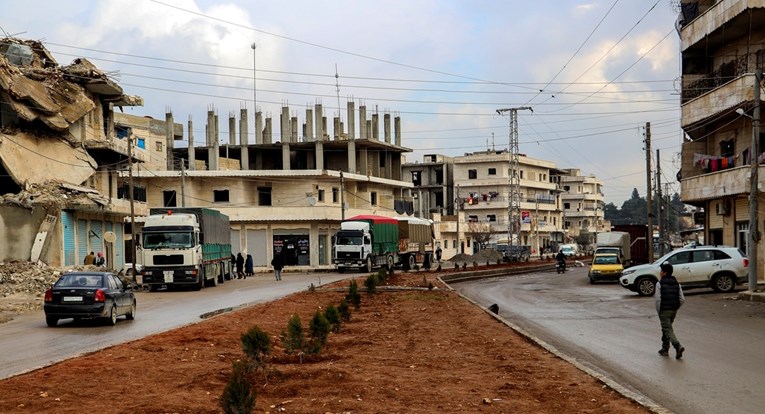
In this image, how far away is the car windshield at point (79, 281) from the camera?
75.8 feet

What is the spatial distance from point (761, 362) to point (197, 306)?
2003 cm

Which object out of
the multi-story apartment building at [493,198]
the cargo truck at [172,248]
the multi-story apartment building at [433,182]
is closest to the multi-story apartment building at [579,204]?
the multi-story apartment building at [493,198]

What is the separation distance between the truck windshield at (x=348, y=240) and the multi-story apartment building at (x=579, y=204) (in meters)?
96.7

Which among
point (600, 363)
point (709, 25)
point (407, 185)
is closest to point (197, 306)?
point (600, 363)

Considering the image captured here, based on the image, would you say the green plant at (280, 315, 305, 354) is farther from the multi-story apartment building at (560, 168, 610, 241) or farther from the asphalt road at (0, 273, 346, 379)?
the multi-story apartment building at (560, 168, 610, 241)

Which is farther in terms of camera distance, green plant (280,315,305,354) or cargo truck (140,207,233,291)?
cargo truck (140,207,233,291)

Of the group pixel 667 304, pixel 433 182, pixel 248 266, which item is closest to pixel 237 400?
pixel 667 304

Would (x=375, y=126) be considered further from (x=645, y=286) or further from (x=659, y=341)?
(x=659, y=341)

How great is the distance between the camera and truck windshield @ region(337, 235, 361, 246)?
188ft

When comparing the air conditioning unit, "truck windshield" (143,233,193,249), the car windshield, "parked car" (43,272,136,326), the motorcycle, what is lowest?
the motorcycle

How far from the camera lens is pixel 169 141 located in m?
91.6

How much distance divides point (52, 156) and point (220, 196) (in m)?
30.3

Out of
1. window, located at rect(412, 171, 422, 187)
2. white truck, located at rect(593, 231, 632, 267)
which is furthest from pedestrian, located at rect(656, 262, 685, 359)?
window, located at rect(412, 171, 422, 187)

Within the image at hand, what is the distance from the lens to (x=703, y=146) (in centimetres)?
4847
